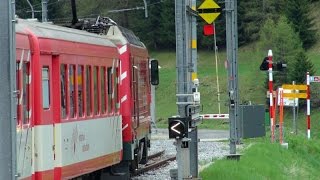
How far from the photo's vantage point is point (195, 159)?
49.5 feet

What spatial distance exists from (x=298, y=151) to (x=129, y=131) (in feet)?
38.9

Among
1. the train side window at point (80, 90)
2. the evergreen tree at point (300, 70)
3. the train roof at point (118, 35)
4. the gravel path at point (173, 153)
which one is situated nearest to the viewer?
the train side window at point (80, 90)

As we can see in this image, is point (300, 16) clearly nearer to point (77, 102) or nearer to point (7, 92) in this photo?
point (77, 102)

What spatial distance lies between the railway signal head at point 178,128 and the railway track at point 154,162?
6.33 meters

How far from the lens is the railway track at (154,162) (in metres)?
20.5

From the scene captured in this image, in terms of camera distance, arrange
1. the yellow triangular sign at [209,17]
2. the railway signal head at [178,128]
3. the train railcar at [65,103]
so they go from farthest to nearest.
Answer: the yellow triangular sign at [209,17] → the railway signal head at [178,128] → the train railcar at [65,103]

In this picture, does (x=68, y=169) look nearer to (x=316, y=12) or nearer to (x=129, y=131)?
(x=129, y=131)

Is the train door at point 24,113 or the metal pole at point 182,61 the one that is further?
the metal pole at point 182,61

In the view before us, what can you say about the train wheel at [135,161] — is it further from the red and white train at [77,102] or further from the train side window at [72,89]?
the train side window at [72,89]

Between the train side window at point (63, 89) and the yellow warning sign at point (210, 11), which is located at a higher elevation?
the yellow warning sign at point (210, 11)

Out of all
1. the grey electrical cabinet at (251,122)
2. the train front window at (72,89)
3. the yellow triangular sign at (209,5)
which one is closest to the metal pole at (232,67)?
the yellow triangular sign at (209,5)

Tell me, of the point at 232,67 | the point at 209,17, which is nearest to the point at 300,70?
the point at 232,67

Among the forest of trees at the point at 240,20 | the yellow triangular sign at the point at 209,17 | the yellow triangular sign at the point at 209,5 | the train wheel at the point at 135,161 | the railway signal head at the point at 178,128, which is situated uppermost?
the forest of trees at the point at 240,20

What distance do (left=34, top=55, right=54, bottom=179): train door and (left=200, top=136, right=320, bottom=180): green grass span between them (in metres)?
4.81
